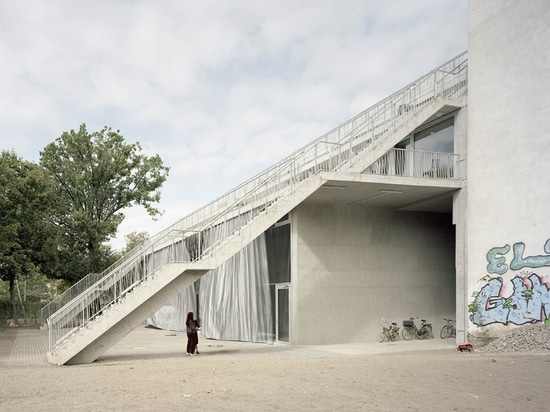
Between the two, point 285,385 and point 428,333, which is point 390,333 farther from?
point 285,385

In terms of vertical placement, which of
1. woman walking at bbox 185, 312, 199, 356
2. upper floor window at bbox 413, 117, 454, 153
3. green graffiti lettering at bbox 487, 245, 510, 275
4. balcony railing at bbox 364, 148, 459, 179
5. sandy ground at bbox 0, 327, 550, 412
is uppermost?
upper floor window at bbox 413, 117, 454, 153

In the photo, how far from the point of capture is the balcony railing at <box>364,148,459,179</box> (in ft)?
64.8

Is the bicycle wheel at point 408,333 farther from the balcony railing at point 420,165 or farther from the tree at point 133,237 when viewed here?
the tree at point 133,237

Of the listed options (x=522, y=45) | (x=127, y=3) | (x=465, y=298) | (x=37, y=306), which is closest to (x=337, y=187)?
(x=465, y=298)

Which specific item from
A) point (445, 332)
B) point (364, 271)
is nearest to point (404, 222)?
point (364, 271)

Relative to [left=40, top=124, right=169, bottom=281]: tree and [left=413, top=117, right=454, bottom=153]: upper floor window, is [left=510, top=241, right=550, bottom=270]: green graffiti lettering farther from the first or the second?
[left=40, top=124, right=169, bottom=281]: tree

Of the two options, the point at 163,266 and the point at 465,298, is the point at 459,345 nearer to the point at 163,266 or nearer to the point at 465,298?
the point at 465,298

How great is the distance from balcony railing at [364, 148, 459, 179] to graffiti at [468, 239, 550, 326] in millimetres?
3236

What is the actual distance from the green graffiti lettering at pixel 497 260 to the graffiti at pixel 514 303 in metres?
0.27

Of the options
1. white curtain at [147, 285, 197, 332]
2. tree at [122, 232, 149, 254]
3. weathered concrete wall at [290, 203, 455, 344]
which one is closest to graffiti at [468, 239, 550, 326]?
weathered concrete wall at [290, 203, 455, 344]

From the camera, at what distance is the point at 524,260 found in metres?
16.9

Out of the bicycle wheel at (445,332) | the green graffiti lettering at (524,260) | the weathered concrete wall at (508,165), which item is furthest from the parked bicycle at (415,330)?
the green graffiti lettering at (524,260)

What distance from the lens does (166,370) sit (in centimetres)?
1226

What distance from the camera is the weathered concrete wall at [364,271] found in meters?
20.3
